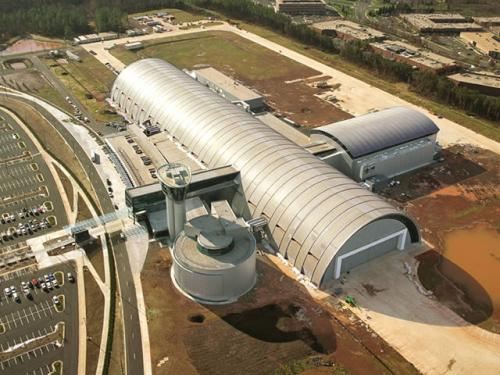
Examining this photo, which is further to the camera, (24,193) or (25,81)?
(25,81)

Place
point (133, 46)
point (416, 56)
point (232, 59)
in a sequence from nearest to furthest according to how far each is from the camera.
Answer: point (416, 56) < point (232, 59) < point (133, 46)

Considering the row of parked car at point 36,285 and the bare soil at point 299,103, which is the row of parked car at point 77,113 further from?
the row of parked car at point 36,285

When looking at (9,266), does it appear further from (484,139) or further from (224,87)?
(484,139)

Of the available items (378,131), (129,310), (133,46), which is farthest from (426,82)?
(129,310)

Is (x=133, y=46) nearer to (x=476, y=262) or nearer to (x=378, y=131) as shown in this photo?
(x=378, y=131)

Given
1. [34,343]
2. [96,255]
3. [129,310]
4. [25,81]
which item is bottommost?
[34,343]

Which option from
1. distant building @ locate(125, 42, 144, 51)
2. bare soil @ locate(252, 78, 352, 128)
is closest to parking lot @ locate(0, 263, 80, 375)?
bare soil @ locate(252, 78, 352, 128)

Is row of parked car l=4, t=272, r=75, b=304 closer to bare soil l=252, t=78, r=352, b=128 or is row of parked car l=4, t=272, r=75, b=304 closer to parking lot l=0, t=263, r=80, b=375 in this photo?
parking lot l=0, t=263, r=80, b=375
